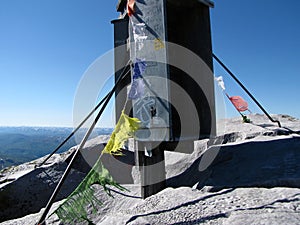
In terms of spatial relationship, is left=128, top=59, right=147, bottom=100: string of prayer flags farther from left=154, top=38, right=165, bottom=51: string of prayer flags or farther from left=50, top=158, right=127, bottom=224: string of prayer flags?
left=50, top=158, right=127, bottom=224: string of prayer flags

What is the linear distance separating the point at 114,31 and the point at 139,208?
162 inches

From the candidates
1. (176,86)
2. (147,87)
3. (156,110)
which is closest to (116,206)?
(156,110)

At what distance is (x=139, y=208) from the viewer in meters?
3.35

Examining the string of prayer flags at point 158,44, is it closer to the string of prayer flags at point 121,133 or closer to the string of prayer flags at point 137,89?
the string of prayer flags at point 137,89

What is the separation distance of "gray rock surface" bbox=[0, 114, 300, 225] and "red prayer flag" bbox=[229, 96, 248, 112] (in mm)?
1092

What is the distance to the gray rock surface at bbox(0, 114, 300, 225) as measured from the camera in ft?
7.84

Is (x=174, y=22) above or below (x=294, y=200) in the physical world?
above

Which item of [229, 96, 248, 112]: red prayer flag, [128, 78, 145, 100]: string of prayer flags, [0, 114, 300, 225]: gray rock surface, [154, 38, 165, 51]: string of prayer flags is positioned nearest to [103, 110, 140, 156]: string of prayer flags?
[128, 78, 145, 100]: string of prayer flags

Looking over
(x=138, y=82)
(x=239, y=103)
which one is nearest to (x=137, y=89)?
(x=138, y=82)

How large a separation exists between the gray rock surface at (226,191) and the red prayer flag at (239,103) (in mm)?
1092

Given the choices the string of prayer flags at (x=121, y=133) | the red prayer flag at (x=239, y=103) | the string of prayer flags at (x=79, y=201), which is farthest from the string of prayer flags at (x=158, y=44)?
the red prayer flag at (x=239, y=103)

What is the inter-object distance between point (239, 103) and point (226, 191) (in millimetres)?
4539

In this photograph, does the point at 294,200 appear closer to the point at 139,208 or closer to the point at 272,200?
the point at 272,200

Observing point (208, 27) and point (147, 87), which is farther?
point (208, 27)
